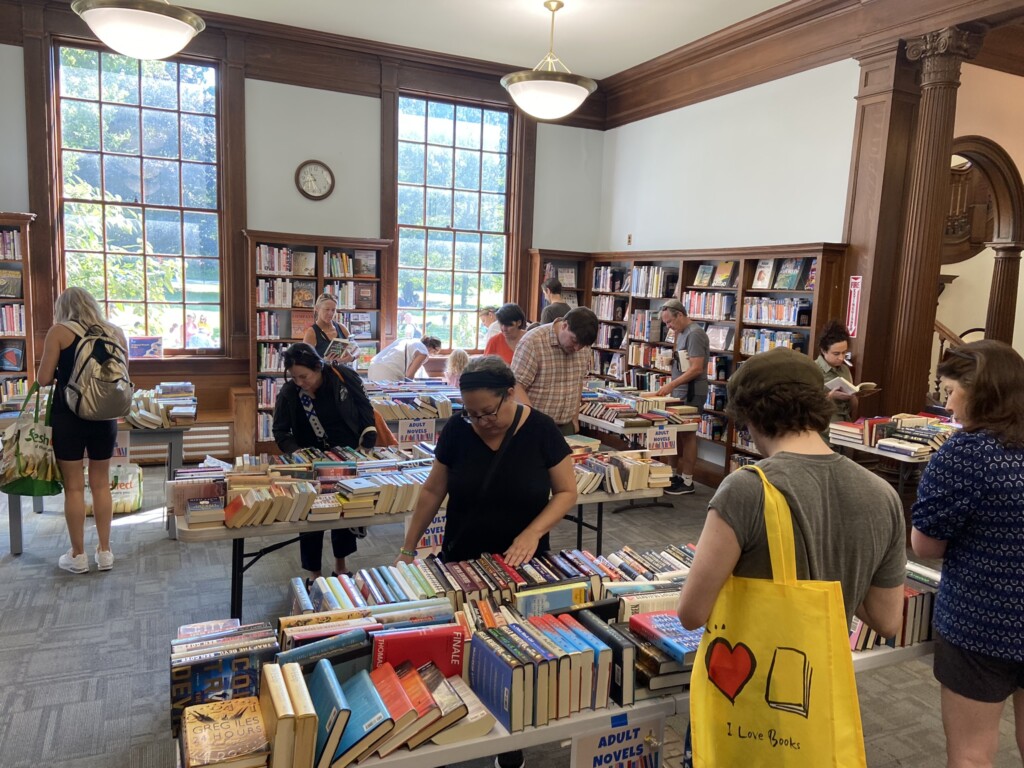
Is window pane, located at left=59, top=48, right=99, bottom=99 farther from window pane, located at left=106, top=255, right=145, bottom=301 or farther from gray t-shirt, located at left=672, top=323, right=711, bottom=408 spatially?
gray t-shirt, located at left=672, top=323, right=711, bottom=408

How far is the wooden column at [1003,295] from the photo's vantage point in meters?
7.14

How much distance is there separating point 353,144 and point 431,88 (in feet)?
3.68

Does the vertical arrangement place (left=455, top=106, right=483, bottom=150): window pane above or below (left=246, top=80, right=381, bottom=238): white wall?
above

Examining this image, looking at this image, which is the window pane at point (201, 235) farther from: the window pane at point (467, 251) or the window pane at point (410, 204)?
the window pane at point (467, 251)

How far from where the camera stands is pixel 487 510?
8.43ft

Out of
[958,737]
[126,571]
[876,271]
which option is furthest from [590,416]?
[958,737]

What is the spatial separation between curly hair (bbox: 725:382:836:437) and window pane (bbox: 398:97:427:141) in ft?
23.6

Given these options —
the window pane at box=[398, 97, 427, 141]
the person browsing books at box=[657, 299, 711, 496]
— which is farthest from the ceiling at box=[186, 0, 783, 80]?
the person browsing books at box=[657, 299, 711, 496]

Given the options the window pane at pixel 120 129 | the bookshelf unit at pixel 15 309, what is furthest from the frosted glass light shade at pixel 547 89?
the bookshelf unit at pixel 15 309

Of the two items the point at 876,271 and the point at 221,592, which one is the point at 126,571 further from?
the point at 876,271

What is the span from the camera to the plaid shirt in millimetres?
4551

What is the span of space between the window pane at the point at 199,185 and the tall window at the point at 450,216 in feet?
6.40

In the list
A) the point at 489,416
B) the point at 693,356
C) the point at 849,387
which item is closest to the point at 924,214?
the point at 849,387

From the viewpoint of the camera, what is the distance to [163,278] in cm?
717
